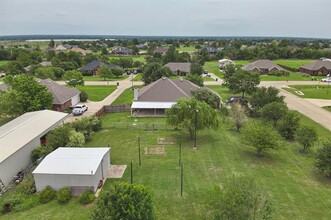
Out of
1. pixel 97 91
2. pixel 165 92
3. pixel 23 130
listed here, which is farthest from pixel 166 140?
pixel 97 91

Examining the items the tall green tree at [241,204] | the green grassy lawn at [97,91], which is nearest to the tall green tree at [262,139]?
the tall green tree at [241,204]

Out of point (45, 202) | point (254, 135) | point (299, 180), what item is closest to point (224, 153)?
point (254, 135)

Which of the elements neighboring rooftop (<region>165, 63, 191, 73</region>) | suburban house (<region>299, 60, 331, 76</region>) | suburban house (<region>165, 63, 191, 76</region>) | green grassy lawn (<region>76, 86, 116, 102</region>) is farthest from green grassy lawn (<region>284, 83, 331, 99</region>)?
green grassy lawn (<region>76, 86, 116, 102</region>)

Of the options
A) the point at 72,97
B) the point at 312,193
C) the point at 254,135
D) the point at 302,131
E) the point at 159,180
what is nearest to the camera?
the point at 312,193

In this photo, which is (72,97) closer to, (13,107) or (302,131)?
(13,107)

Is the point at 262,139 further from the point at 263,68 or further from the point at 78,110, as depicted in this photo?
the point at 263,68

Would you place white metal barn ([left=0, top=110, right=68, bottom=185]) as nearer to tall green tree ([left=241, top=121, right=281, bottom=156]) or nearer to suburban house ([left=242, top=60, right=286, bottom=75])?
tall green tree ([left=241, top=121, right=281, bottom=156])

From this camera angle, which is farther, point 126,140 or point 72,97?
point 72,97
